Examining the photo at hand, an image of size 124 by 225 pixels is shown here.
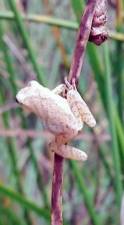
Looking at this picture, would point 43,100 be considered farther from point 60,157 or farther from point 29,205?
point 29,205

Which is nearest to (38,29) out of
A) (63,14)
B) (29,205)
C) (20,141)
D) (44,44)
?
(44,44)

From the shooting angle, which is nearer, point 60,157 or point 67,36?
point 60,157

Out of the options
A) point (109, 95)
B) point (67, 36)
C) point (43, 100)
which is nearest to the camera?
point (43, 100)

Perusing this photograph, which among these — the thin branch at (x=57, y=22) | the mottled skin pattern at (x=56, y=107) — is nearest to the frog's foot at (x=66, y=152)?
Answer: the mottled skin pattern at (x=56, y=107)

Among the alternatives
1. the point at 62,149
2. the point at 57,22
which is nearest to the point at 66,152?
the point at 62,149

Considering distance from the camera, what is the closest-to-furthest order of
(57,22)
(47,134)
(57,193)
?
(57,193) → (57,22) → (47,134)

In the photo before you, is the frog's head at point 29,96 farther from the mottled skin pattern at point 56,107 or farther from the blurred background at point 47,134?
the blurred background at point 47,134

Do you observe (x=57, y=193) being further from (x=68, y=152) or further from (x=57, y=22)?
(x=57, y=22)
